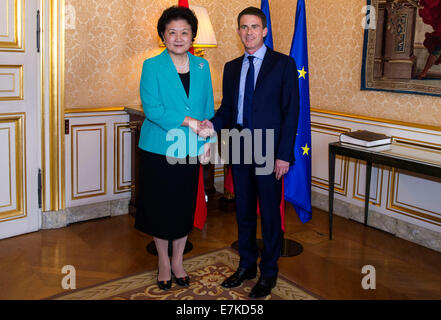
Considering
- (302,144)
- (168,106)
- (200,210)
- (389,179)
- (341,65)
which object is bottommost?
(200,210)

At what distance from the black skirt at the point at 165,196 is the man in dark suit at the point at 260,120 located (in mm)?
284

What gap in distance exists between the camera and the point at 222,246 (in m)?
3.50

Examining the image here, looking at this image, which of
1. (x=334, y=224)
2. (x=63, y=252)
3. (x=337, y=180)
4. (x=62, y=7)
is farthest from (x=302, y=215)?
(x=62, y=7)

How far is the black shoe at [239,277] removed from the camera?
285 centimetres

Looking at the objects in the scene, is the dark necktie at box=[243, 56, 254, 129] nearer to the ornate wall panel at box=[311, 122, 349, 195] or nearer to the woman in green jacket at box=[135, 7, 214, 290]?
the woman in green jacket at box=[135, 7, 214, 290]

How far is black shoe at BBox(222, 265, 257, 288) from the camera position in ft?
9.34

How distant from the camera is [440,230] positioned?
3543mm

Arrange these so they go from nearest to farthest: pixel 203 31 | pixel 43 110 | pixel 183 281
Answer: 1. pixel 183 281
2. pixel 43 110
3. pixel 203 31

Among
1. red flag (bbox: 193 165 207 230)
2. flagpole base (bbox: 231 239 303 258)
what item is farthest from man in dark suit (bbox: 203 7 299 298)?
red flag (bbox: 193 165 207 230)

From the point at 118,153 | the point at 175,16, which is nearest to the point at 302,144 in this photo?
the point at 175,16

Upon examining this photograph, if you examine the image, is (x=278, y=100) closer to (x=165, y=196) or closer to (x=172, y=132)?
(x=172, y=132)

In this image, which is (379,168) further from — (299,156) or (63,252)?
(63,252)

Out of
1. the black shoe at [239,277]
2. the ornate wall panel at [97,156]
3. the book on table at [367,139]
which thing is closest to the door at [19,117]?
the ornate wall panel at [97,156]

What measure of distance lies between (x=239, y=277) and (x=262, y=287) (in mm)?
186
